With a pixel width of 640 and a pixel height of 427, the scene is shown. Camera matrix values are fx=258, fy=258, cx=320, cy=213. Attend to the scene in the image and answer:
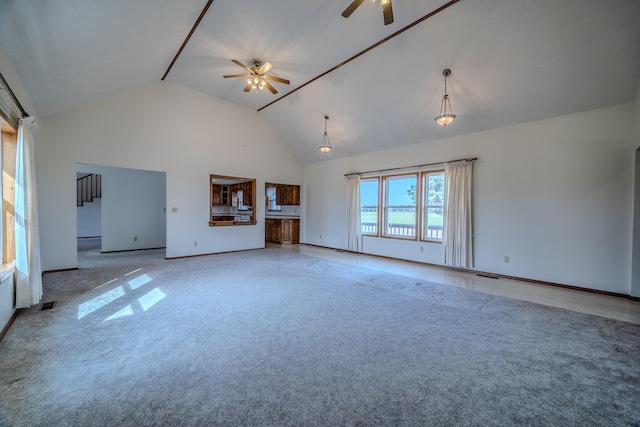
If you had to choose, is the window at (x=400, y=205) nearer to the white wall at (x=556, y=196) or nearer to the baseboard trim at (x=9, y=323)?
the white wall at (x=556, y=196)

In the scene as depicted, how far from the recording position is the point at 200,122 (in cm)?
657

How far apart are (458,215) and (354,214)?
9.11 feet

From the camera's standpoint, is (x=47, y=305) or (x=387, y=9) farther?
(x=47, y=305)

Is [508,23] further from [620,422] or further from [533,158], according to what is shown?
[620,422]

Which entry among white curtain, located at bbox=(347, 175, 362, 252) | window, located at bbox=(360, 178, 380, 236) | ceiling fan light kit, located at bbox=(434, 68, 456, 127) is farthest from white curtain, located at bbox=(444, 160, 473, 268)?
white curtain, located at bbox=(347, 175, 362, 252)

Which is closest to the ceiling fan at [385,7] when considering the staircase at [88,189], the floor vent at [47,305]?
the floor vent at [47,305]

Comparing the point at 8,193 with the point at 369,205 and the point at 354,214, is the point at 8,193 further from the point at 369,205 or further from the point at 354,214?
the point at 369,205

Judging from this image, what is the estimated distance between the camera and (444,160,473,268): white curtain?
5.21 meters

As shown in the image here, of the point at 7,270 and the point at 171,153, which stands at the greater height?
the point at 171,153

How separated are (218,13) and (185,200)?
4194 millimetres

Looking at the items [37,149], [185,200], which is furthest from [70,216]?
[185,200]

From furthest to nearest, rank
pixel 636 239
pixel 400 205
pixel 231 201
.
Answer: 1. pixel 231 201
2. pixel 400 205
3. pixel 636 239

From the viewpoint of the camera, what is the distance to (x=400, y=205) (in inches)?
261

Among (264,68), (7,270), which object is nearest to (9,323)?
(7,270)
